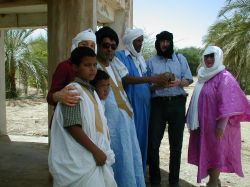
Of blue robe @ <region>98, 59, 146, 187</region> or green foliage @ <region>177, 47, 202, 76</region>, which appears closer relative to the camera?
blue robe @ <region>98, 59, 146, 187</region>

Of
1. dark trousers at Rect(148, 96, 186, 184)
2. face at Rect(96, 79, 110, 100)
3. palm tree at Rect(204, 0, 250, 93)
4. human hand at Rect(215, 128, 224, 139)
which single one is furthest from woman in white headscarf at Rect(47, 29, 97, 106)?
palm tree at Rect(204, 0, 250, 93)

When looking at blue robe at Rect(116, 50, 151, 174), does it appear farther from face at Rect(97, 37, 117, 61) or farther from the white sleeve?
face at Rect(97, 37, 117, 61)

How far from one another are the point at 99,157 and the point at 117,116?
86cm

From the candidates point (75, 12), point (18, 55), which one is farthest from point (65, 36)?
point (18, 55)

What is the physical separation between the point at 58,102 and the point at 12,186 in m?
2.57

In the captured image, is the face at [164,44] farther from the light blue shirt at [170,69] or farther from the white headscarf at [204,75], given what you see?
the white headscarf at [204,75]

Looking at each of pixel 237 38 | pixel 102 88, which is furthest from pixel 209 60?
pixel 237 38

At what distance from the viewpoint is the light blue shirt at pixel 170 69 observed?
4223 mm

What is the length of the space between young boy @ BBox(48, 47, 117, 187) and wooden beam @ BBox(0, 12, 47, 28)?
5.29m

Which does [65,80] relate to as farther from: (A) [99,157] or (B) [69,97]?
(A) [99,157]

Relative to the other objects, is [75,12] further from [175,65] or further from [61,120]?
[61,120]

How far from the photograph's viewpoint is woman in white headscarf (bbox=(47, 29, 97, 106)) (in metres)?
2.46

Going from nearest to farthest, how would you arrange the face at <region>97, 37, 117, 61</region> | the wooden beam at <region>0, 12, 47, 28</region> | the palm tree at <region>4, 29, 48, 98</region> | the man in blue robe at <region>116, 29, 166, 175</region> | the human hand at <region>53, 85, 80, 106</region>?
the human hand at <region>53, 85, 80, 106</region>, the face at <region>97, 37, 117, 61</region>, the man in blue robe at <region>116, 29, 166, 175</region>, the wooden beam at <region>0, 12, 47, 28</region>, the palm tree at <region>4, 29, 48, 98</region>

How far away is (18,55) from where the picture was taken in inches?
615
